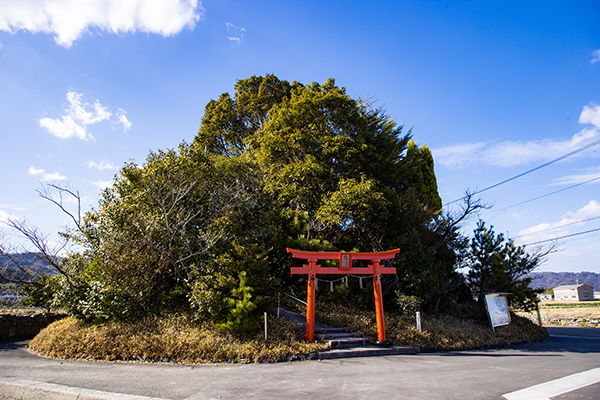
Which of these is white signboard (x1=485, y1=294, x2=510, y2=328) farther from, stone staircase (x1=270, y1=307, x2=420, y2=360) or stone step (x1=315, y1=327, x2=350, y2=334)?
stone step (x1=315, y1=327, x2=350, y2=334)

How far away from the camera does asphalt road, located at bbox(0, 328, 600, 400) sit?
5.12 metres

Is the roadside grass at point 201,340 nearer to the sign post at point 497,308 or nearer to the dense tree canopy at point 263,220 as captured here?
the dense tree canopy at point 263,220

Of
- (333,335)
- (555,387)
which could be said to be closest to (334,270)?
(333,335)

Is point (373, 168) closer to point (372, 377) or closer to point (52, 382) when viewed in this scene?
point (372, 377)

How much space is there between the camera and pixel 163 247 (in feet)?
30.2

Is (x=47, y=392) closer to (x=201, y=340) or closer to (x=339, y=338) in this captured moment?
(x=201, y=340)

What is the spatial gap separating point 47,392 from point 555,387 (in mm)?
8410

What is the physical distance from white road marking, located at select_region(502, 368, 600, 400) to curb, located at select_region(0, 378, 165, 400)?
5603 millimetres

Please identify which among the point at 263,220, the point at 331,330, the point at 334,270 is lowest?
the point at 331,330

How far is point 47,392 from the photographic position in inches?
203

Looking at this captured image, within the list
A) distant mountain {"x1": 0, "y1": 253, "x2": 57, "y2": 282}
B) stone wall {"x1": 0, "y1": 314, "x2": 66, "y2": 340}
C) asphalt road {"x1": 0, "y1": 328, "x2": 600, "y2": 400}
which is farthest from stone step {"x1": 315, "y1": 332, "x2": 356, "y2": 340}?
stone wall {"x1": 0, "y1": 314, "x2": 66, "y2": 340}

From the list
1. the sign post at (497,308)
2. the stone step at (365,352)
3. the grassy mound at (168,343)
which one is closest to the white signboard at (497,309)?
the sign post at (497,308)

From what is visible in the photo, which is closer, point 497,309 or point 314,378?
point 314,378

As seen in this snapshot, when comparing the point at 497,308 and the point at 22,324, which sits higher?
the point at 497,308
